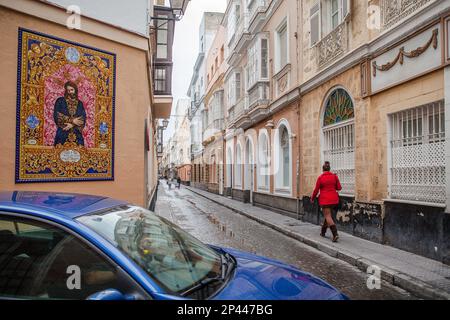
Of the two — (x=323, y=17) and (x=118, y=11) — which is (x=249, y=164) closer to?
(x=323, y=17)

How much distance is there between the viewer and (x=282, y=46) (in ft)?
49.3

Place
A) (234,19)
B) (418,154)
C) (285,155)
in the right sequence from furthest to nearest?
(234,19) → (285,155) → (418,154)

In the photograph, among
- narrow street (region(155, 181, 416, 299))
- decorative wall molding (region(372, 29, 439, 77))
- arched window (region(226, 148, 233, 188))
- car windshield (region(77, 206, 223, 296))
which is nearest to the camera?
car windshield (region(77, 206, 223, 296))

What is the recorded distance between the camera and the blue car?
2174 millimetres

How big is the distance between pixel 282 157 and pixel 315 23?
5.70m

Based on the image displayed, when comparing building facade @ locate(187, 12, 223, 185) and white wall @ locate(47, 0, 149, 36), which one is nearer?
white wall @ locate(47, 0, 149, 36)

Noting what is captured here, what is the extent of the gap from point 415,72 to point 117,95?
6117 millimetres

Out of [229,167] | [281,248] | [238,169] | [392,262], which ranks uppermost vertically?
[229,167]

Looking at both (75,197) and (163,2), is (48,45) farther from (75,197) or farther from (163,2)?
(163,2)

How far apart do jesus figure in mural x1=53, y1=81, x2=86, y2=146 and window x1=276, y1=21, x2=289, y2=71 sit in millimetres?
9506

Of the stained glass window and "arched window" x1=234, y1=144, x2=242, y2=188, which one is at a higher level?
the stained glass window

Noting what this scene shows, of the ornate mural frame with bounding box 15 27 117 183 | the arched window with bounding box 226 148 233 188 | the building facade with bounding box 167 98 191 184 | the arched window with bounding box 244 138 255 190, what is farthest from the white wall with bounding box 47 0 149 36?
the building facade with bounding box 167 98 191 184

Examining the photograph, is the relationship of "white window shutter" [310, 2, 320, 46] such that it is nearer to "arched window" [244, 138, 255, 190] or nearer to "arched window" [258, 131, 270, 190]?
"arched window" [258, 131, 270, 190]

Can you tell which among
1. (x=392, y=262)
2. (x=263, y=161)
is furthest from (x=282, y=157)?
(x=392, y=262)
